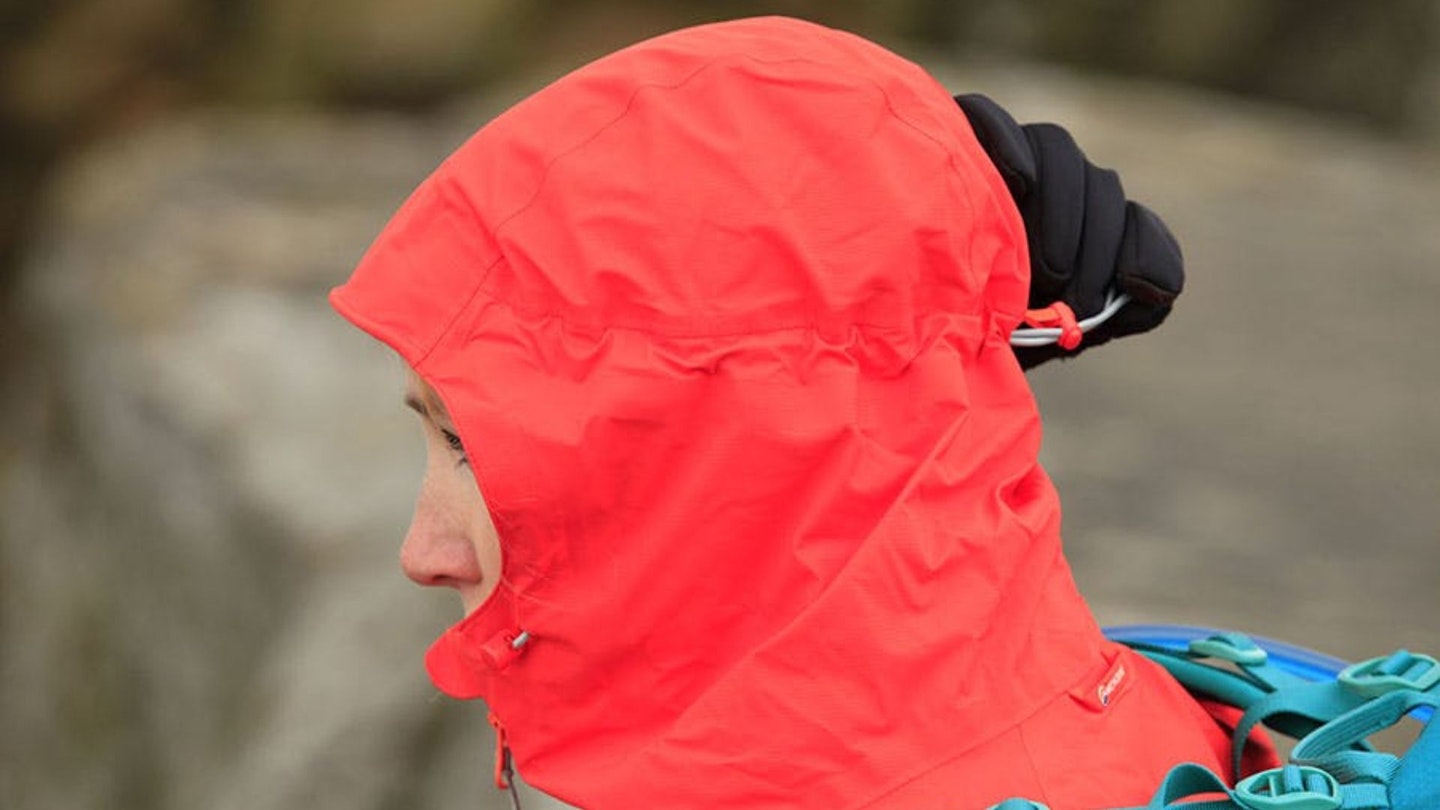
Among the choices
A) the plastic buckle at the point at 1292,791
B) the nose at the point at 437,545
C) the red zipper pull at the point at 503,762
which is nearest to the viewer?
the plastic buckle at the point at 1292,791

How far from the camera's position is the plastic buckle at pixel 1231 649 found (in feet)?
4.91

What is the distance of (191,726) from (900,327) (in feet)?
9.31

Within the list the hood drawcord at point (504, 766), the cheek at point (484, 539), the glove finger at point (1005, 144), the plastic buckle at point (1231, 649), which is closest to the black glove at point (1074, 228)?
the glove finger at point (1005, 144)

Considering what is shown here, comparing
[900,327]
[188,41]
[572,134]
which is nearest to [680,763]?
[900,327]

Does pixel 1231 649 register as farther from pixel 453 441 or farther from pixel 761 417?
pixel 453 441

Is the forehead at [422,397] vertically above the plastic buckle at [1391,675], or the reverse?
the forehead at [422,397]

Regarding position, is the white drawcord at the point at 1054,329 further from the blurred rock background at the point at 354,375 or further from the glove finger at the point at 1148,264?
the blurred rock background at the point at 354,375

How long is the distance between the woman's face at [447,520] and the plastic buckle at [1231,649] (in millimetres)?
594

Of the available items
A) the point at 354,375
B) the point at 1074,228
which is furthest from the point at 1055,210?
the point at 354,375

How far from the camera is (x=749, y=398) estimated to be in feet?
4.10

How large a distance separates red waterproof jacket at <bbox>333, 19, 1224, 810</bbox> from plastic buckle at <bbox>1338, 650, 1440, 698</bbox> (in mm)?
172

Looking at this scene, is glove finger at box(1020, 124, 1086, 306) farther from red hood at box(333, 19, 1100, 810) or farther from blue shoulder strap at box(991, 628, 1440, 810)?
blue shoulder strap at box(991, 628, 1440, 810)

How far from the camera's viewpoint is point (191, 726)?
12.3 feet

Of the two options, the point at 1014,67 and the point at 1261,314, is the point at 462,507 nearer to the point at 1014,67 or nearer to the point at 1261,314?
the point at 1261,314
